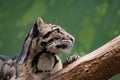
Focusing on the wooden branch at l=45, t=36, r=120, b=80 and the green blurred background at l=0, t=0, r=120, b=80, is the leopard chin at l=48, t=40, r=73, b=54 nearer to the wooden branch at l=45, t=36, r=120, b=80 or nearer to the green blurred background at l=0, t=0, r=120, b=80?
the wooden branch at l=45, t=36, r=120, b=80

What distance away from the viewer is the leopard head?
271 centimetres

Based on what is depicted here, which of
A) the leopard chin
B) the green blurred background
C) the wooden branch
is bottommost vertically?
the wooden branch

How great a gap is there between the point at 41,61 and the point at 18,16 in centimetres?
263

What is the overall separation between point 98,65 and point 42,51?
0.49m

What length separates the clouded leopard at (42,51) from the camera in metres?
2.72

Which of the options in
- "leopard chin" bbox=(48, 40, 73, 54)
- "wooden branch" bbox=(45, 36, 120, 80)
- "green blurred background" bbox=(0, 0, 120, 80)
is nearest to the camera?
"wooden branch" bbox=(45, 36, 120, 80)

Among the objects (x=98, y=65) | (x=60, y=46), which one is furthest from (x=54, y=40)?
(x=98, y=65)

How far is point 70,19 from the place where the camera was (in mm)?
4773

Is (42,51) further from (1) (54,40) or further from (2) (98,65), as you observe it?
(2) (98,65)

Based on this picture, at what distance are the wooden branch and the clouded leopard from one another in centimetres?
17

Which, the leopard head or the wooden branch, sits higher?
the leopard head

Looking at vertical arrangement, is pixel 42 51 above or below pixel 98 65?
above

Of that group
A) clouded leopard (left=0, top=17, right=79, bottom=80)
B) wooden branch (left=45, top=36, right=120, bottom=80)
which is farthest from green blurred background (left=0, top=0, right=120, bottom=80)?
wooden branch (left=45, top=36, right=120, bottom=80)

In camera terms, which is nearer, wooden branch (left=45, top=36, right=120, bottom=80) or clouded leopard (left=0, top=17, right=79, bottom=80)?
wooden branch (left=45, top=36, right=120, bottom=80)
